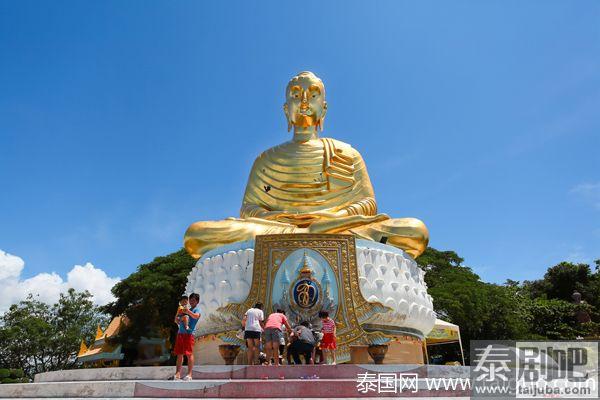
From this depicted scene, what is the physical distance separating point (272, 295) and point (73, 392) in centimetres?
449

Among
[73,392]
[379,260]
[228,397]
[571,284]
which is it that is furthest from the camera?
[571,284]

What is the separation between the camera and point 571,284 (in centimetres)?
3109

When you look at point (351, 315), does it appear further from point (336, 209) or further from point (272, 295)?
point (336, 209)

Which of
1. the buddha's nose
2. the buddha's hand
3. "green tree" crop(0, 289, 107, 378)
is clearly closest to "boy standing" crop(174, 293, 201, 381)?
the buddha's hand

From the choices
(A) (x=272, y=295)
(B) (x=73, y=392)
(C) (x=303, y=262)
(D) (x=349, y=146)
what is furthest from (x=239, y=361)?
(D) (x=349, y=146)

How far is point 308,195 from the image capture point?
13320 millimetres

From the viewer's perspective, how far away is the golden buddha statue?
11516 millimetres

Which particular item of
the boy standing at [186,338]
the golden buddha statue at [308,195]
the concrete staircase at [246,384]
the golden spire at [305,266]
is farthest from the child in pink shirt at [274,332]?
the golden buddha statue at [308,195]

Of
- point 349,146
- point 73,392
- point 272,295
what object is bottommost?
point 73,392

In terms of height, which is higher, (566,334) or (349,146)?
(349,146)

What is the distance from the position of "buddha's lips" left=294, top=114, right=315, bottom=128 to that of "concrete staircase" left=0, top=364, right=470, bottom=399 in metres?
8.81

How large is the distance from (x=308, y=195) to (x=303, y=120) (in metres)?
2.51

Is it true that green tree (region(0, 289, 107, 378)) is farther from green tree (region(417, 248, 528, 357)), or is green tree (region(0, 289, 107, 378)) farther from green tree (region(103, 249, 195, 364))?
green tree (region(417, 248, 528, 357))

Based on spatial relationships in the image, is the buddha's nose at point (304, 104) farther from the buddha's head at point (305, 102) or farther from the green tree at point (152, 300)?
the green tree at point (152, 300)
